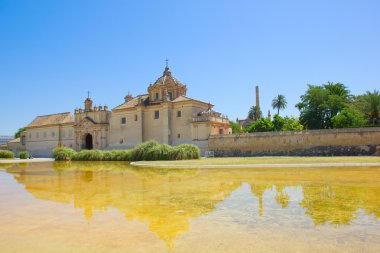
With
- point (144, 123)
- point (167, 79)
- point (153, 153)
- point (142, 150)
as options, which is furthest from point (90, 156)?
point (167, 79)

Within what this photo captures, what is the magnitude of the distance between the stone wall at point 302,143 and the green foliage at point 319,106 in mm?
11220

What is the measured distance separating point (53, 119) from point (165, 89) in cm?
2806

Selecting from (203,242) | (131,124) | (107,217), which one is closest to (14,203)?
(107,217)

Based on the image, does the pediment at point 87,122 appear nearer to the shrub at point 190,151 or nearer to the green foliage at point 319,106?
the shrub at point 190,151

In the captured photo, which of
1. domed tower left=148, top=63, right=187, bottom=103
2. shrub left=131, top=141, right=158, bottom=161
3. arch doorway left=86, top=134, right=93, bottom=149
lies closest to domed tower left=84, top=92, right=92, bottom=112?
arch doorway left=86, top=134, right=93, bottom=149

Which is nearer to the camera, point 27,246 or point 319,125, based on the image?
point 27,246

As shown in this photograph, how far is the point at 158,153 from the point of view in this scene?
107 ft

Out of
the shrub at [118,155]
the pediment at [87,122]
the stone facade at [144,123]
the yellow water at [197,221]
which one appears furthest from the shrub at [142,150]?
the yellow water at [197,221]

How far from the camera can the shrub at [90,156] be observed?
127 ft

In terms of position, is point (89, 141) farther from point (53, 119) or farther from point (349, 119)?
point (349, 119)

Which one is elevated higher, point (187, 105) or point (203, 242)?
point (187, 105)

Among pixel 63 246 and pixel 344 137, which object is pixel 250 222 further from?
pixel 344 137

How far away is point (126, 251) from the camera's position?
15.0 feet

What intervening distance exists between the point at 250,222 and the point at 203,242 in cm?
149
